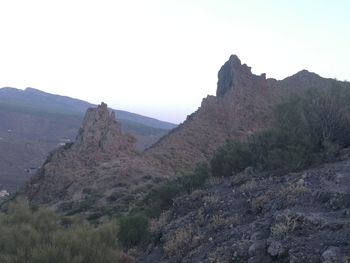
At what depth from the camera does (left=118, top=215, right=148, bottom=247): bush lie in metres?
16.7

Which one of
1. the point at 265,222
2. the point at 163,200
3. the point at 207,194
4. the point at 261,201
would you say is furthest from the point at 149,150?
the point at 265,222

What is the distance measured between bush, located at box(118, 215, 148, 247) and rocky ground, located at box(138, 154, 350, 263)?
0.67m

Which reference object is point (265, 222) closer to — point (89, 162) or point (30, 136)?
point (89, 162)

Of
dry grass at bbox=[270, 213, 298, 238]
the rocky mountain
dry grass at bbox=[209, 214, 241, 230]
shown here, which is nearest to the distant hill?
the rocky mountain

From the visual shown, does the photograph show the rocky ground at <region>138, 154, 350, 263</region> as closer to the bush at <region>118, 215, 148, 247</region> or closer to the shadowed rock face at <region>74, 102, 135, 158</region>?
the bush at <region>118, 215, 148, 247</region>

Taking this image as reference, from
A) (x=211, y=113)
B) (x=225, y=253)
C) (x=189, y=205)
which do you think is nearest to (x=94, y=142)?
(x=211, y=113)

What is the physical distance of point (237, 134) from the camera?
41.7 meters

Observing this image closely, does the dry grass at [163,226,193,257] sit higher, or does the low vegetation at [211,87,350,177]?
the low vegetation at [211,87,350,177]

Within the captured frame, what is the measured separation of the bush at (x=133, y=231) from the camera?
1669cm

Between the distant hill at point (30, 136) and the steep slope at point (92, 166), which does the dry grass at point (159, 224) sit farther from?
the distant hill at point (30, 136)

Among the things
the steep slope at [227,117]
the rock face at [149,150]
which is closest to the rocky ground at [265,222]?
the rock face at [149,150]

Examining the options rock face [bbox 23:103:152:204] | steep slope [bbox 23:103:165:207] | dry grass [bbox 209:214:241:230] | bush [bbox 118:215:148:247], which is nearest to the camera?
dry grass [bbox 209:214:241:230]

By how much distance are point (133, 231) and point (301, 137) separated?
5.60 metres

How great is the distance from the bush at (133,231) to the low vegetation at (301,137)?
3.84 m
